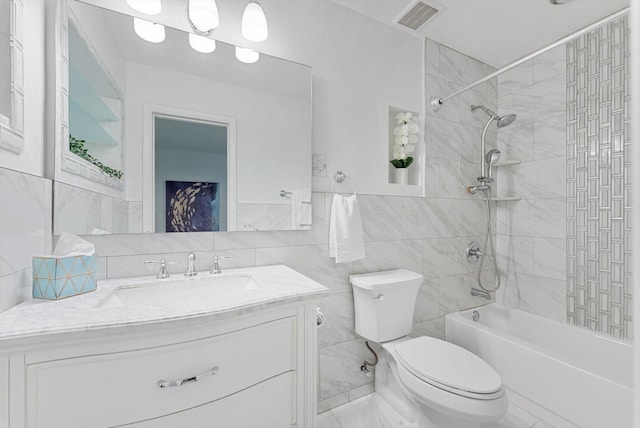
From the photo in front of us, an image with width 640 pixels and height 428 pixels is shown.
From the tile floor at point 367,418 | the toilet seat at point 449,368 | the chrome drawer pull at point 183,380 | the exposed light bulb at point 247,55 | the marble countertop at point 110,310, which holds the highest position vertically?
the exposed light bulb at point 247,55

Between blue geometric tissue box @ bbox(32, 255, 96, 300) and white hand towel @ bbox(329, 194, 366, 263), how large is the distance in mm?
1053

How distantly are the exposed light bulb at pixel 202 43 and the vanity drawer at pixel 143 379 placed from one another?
122cm

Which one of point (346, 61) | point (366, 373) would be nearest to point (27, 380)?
point (366, 373)

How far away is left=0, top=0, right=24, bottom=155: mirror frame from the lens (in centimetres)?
84

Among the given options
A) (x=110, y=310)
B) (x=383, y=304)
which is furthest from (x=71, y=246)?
(x=383, y=304)

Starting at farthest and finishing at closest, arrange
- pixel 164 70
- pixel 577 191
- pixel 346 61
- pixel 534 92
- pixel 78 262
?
pixel 534 92, pixel 577 191, pixel 346 61, pixel 164 70, pixel 78 262

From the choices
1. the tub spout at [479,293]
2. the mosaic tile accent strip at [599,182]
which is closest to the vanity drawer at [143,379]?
the tub spout at [479,293]

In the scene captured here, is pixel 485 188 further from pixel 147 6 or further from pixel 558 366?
pixel 147 6

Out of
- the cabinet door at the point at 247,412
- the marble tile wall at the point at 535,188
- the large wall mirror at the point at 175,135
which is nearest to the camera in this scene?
the cabinet door at the point at 247,412

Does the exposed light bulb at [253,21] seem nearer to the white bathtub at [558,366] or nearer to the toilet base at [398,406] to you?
the toilet base at [398,406]

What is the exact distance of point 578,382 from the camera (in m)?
1.36

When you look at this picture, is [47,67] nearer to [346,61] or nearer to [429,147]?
[346,61]

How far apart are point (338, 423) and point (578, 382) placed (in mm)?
1180

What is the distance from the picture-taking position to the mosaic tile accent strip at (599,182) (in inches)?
67.6
